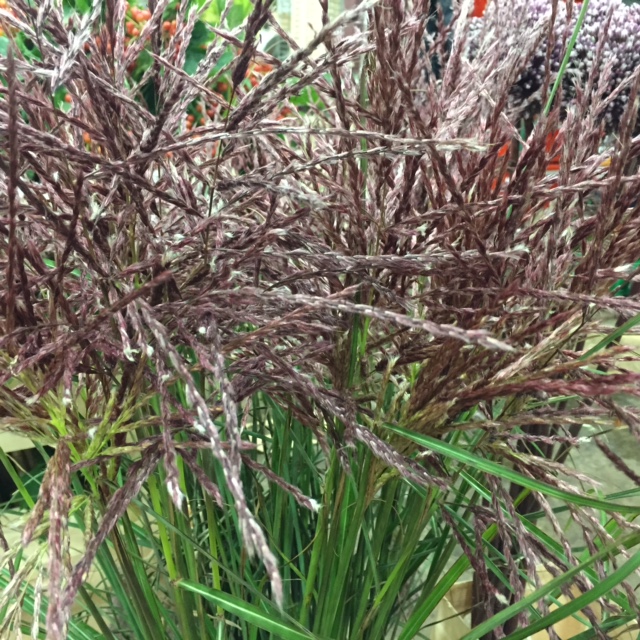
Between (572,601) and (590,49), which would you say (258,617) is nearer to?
(572,601)

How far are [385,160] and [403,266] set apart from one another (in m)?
0.05

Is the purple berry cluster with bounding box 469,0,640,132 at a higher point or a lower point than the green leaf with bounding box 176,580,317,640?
higher

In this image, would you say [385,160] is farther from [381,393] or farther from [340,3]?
[340,3]

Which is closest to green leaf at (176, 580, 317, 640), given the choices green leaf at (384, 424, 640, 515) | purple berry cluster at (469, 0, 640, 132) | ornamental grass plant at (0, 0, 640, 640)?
ornamental grass plant at (0, 0, 640, 640)

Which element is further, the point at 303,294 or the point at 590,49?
the point at 590,49

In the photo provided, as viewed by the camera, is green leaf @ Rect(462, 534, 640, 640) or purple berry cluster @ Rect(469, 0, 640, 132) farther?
purple berry cluster @ Rect(469, 0, 640, 132)

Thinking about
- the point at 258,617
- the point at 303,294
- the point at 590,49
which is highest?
the point at 590,49

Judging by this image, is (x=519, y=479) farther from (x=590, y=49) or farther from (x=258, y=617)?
(x=590, y=49)

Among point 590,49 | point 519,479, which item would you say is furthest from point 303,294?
point 590,49

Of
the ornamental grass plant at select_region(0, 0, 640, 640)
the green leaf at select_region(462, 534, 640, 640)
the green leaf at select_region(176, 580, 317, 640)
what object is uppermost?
the ornamental grass plant at select_region(0, 0, 640, 640)

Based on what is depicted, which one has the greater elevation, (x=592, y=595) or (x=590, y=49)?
(x=590, y=49)

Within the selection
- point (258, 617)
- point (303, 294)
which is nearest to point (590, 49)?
point (303, 294)

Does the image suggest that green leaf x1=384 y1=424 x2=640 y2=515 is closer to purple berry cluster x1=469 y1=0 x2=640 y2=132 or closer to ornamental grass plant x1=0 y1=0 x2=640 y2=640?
ornamental grass plant x1=0 y1=0 x2=640 y2=640

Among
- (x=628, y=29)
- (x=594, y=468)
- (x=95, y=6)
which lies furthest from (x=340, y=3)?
(x=95, y=6)
